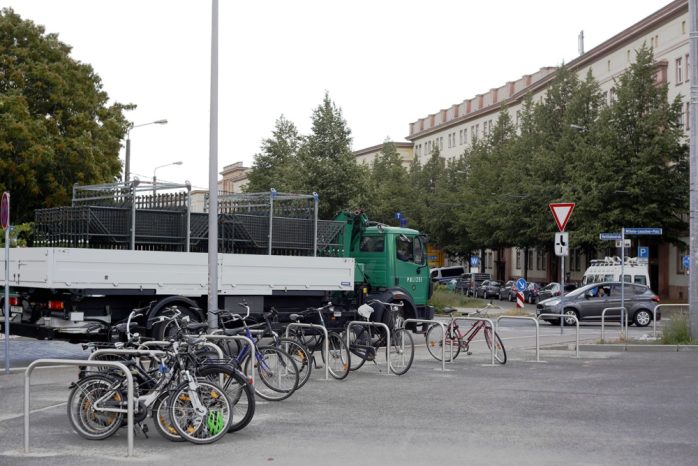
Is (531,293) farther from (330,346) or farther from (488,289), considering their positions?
(330,346)

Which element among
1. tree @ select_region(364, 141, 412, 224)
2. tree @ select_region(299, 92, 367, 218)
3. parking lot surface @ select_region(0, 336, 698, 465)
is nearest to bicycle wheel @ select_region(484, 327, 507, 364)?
parking lot surface @ select_region(0, 336, 698, 465)

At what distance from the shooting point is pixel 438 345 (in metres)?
18.3

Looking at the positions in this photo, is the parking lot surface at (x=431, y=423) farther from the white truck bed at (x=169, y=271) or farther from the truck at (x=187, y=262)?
the white truck bed at (x=169, y=271)

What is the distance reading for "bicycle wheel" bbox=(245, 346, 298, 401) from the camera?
12148 millimetres

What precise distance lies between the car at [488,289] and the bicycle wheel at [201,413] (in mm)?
53293

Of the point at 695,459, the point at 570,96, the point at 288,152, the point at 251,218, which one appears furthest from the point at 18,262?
the point at 288,152

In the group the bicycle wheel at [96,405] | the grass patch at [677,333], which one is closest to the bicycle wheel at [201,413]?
the bicycle wheel at [96,405]

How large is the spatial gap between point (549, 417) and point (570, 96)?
52064 mm

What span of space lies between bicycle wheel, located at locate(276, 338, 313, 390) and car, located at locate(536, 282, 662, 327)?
68.6 ft

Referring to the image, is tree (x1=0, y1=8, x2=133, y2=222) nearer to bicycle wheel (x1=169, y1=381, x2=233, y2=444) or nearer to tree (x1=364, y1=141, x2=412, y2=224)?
bicycle wheel (x1=169, y1=381, x2=233, y2=444)

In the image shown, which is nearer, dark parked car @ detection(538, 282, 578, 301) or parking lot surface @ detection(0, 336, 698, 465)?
parking lot surface @ detection(0, 336, 698, 465)

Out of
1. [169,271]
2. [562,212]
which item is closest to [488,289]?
[562,212]

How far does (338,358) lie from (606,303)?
2081 cm

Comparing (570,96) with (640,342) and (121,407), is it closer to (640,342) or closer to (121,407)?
(640,342)
